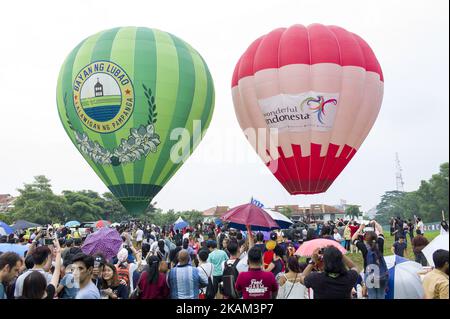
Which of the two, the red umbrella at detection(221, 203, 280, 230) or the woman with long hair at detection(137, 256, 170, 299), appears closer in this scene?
the woman with long hair at detection(137, 256, 170, 299)

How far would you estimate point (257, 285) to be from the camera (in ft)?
14.8

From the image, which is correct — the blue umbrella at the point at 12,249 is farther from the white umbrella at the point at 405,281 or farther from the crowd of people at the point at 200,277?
the white umbrella at the point at 405,281

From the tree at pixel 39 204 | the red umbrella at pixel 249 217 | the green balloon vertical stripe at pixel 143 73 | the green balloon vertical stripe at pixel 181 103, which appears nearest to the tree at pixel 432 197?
the green balloon vertical stripe at pixel 181 103

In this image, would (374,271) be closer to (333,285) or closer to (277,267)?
(277,267)

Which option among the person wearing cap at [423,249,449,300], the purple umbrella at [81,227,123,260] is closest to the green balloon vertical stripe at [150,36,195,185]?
the purple umbrella at [81,227,123,260]

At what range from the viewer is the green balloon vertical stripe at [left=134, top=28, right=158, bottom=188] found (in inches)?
691

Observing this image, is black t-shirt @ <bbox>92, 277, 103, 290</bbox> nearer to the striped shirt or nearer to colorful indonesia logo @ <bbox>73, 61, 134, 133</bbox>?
the striped shirt

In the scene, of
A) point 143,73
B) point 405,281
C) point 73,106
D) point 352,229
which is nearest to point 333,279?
point 405,281

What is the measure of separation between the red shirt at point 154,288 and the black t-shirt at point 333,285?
190 cm

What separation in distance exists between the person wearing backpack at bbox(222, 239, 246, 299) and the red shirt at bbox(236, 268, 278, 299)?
68cm

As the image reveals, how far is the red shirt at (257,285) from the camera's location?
450 cm

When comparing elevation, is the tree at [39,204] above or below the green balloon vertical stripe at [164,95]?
below

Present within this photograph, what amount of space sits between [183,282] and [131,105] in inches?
512
